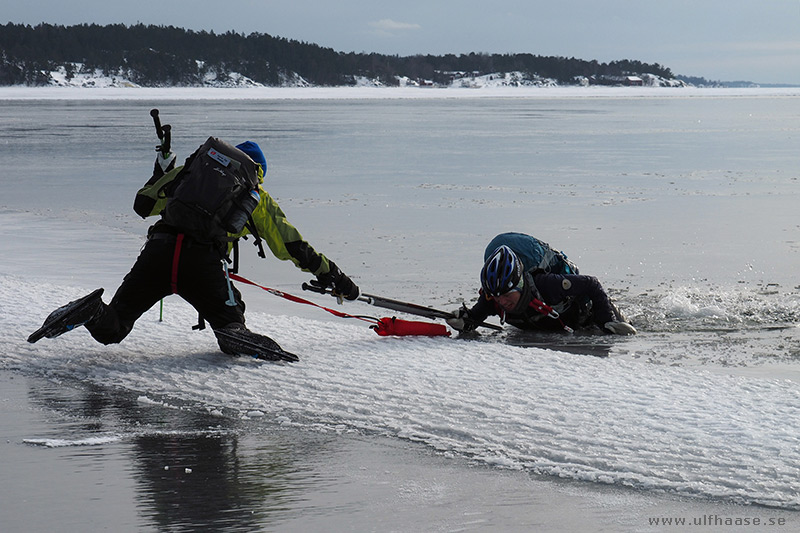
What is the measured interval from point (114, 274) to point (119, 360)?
2.90 m

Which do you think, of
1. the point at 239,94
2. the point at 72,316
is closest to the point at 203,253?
the point at 72,316

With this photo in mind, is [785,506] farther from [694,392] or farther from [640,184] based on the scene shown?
[640,184]

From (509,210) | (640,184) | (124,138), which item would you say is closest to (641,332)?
(509,210)

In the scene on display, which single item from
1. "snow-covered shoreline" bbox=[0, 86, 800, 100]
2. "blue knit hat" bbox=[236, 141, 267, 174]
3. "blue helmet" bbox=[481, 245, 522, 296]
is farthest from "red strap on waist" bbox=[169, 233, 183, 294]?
"snow-covered shoreline" bbox=[0, 86, 800, 100]

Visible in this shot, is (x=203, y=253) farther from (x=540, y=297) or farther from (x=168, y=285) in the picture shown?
(x=540, y=297)

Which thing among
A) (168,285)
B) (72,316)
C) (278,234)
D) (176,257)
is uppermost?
(278,234)

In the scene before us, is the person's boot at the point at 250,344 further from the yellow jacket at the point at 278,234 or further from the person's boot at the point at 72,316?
the person's boot at the point at 72,316

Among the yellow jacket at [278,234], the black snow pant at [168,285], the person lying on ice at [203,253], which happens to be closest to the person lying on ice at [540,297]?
the person lying on ice at [203,253]

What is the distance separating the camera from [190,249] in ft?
14.8

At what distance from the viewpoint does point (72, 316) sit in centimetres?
444

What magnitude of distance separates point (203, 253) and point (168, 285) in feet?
0.81

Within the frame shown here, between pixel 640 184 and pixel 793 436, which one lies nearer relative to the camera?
pixel 793 436

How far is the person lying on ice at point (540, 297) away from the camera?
5230 millimetres

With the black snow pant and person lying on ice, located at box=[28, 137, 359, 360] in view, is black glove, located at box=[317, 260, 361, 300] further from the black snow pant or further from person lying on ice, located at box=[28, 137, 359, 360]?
the black snow pant
